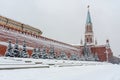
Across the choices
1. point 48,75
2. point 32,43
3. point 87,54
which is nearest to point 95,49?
point 87,54

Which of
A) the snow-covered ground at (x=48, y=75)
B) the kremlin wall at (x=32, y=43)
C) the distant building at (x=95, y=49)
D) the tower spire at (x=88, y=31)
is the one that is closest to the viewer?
the snow-covered ground at (x=48, y=75)

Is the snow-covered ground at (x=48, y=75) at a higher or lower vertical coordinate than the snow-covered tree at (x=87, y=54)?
lower

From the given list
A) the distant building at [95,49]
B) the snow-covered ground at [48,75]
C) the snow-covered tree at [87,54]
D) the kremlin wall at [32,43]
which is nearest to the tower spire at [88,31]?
the distant building at [95,49]

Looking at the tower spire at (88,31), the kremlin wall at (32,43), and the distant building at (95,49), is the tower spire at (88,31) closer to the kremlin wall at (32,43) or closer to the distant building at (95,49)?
the distant building at (95,49)

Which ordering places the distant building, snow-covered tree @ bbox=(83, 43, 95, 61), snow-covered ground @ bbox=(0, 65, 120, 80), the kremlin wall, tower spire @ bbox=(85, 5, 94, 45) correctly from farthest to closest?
tower spire @ bbox=(85, 5, 94, 45) → the distant building → snow-covered tree @ bbox=(83, 43, 95, 61) → the kremlin wall → snow-covered ground @ bbox=(0, 65, 120, 80)

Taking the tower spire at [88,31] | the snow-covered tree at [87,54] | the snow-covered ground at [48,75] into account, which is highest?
the tower spire at [88,31]

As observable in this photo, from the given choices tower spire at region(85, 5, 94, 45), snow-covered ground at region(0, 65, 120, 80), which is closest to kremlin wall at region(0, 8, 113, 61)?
tower spire at region(85, 5, 94, 45)

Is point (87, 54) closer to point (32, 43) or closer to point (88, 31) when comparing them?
point (88, 31)

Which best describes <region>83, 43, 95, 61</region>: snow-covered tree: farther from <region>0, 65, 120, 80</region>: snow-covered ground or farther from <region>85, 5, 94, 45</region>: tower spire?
<region>0, 65, 120, 80</region>: snow-covered ground

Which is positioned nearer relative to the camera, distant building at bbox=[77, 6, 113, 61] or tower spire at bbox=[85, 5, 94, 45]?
distant building at bbox=[77, 6, 113, 61]

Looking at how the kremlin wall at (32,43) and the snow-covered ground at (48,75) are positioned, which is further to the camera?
the kremlin wall at (32,43)

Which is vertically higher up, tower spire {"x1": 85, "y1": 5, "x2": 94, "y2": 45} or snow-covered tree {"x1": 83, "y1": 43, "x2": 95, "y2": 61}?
tower spire {"x1": 85, "y1": 5, "x2": 94, "y2": 45}

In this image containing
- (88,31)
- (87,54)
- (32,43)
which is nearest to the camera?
(32,43)

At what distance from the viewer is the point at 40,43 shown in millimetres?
39500
